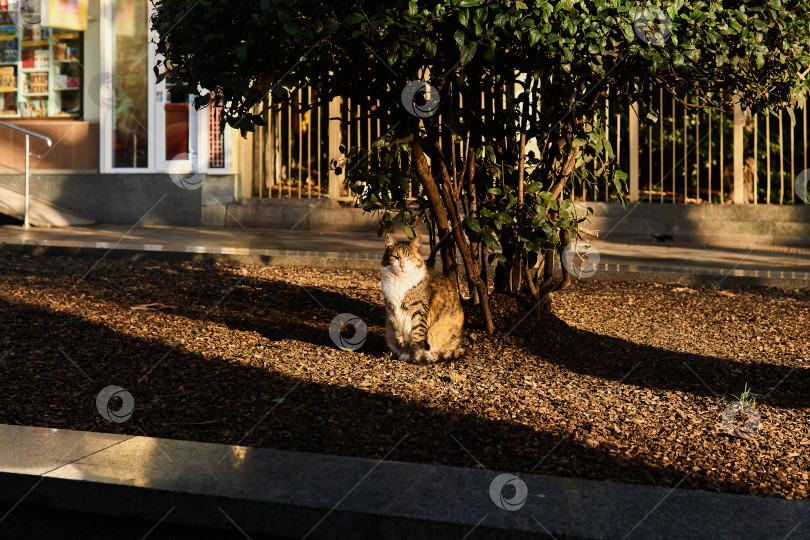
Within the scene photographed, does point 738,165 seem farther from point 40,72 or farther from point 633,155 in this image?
point 40,72

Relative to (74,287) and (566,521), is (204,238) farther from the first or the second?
(566,521)

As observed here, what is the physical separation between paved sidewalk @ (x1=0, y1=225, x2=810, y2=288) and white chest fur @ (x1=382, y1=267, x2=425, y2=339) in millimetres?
3515

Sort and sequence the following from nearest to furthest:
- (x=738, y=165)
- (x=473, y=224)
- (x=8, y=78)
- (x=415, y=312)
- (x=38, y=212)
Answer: (x=473, y=224), (x=415, y=312), (x=738, y=165), (x=38, y=212), (x=8, y=78)

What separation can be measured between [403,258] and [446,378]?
775mm

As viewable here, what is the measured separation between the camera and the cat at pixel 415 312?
5.57 meters

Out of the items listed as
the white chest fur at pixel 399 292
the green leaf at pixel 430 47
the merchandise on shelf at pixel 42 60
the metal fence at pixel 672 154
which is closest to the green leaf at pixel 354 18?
the green leaf at pixel 430 47

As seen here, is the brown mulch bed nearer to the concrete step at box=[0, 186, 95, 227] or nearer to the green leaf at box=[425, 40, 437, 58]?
the green leaf at box=[425, 40, 437, 58]

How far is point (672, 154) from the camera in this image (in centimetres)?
1441

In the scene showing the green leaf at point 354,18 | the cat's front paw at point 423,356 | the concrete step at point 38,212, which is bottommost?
the cat's front paw at point 423,356

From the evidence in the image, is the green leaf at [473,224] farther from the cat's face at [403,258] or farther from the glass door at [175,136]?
the glass door at [175,136]

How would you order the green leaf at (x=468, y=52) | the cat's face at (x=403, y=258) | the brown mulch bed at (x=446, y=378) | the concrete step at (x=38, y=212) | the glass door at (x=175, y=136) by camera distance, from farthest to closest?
the glass door at (x=175, y=136), the concrete step at (x=38, y=212), the cat's face at (x=403, y=258), the green leaf at (x=468, y=52), the brown mulch bed at (x=446, y=378)

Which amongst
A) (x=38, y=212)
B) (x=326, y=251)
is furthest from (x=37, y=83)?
(x=326, y=251)

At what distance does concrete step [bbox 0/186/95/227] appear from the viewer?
14133 millimetres

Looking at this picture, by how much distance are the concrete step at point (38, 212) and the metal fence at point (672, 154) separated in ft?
9.96
